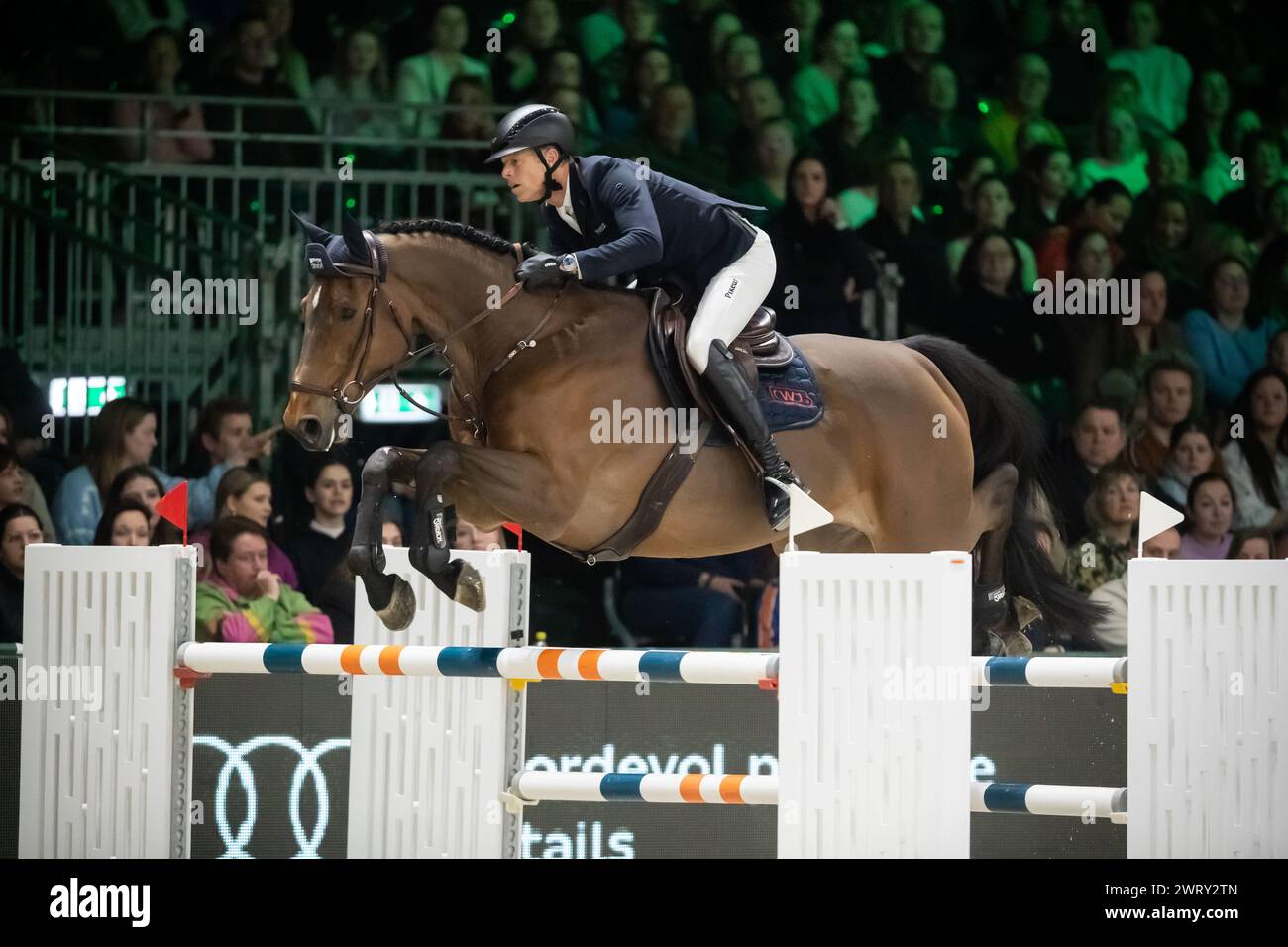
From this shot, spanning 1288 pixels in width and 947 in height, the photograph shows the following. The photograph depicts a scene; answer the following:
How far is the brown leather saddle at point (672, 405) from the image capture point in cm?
529

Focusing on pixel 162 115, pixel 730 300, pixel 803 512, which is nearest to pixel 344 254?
pixel 730 300

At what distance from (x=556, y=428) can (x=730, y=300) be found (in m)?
0.67

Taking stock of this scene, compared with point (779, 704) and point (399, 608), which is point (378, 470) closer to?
point (399, 608)

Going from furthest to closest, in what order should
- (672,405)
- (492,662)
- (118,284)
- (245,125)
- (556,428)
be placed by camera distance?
(245,125), (118,284), (672,405), (556,428), (492,662)

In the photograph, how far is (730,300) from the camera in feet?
17.6

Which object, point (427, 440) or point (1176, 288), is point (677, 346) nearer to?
point (427, 440)

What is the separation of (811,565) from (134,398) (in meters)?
4.13

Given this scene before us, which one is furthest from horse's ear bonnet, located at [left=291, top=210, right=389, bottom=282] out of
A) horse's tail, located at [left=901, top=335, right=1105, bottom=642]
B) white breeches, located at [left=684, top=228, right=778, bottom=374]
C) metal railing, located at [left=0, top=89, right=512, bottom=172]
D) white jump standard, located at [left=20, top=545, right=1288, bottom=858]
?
metal railing, located at [left=0, top=89, right=512, bottom=172]

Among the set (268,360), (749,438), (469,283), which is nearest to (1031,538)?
(749,438)

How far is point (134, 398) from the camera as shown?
7492 millimetres

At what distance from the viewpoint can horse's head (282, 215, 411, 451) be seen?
4.91 m

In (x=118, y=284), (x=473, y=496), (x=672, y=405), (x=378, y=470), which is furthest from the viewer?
(x=118, y=284)

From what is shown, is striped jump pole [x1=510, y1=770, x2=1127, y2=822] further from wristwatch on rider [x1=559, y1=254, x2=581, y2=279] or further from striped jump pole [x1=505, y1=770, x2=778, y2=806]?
wristwatch on rider [x1=559, y1=254, x2=581, y2=279]

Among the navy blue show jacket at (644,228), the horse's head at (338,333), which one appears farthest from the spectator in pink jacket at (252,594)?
the navy blue show jacket at (644,228)
